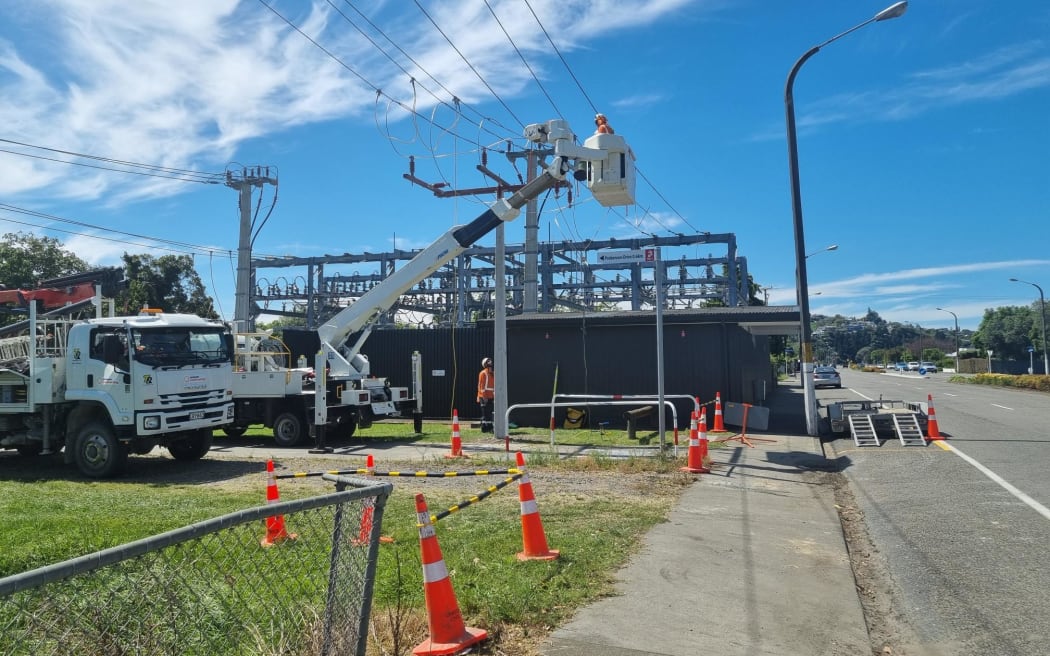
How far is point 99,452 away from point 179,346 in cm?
210

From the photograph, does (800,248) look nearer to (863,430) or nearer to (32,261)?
(863,430)

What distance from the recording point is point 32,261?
138ft

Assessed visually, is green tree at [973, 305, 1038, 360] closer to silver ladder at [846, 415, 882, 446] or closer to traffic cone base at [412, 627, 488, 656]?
silver ladder at [846, 415, 882, 446]

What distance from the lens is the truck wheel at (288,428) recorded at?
52.1 ft

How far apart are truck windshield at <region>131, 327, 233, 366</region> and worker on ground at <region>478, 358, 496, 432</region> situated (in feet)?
18.9

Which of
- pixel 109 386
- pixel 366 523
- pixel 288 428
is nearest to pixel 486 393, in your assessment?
pixel 288 428

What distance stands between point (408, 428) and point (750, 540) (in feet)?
41.8

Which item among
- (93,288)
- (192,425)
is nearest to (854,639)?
(192,425)

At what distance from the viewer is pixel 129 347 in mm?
12047

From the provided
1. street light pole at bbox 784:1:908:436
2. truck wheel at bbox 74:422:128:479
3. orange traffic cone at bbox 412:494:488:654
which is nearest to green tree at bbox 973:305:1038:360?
street light pole at bbox 784:1:908:436

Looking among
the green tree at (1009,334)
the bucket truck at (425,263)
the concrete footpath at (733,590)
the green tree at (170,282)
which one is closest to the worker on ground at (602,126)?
the bucket truck at (425,263)

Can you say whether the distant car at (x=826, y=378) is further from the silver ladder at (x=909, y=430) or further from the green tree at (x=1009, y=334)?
the green tree at (x=1009, y=334)

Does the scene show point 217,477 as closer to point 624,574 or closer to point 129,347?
point 129,347

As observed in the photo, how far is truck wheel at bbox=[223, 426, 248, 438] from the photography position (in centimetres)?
1766
